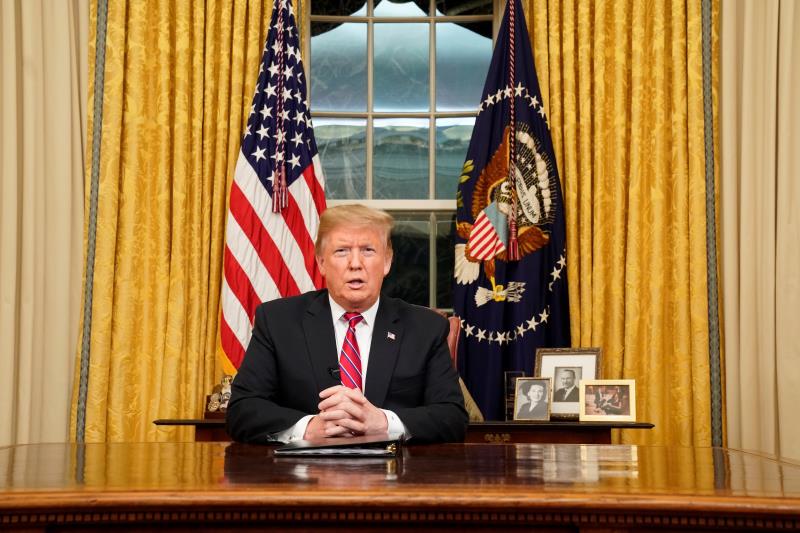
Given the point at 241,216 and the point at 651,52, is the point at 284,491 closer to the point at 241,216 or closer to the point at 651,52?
the point at 241,216

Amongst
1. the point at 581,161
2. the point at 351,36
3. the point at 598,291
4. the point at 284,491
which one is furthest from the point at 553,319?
the point at 284,491

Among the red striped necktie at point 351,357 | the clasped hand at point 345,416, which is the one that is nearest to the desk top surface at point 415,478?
the clasped hand at point 345,416

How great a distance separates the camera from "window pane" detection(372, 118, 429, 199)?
4906mm

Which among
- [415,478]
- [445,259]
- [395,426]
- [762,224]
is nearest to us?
[415,478]

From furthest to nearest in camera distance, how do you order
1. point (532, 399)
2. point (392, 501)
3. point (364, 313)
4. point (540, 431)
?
point (532, 399) < point (540, 431) < point (364, 313) < point (392, 501)

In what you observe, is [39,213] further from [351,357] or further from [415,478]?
[415,478]

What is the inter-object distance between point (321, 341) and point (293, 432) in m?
0.34

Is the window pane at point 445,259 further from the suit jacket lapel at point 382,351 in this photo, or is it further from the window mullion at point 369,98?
the suit jacket lapel at point 382,351

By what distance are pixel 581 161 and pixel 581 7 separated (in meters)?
0.72

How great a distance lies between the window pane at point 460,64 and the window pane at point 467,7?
0.19ft

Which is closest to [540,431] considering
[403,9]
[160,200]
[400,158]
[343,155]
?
[400,158]

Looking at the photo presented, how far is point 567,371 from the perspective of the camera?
4.00 m

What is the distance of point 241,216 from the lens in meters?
4.25

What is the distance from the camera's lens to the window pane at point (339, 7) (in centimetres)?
501
